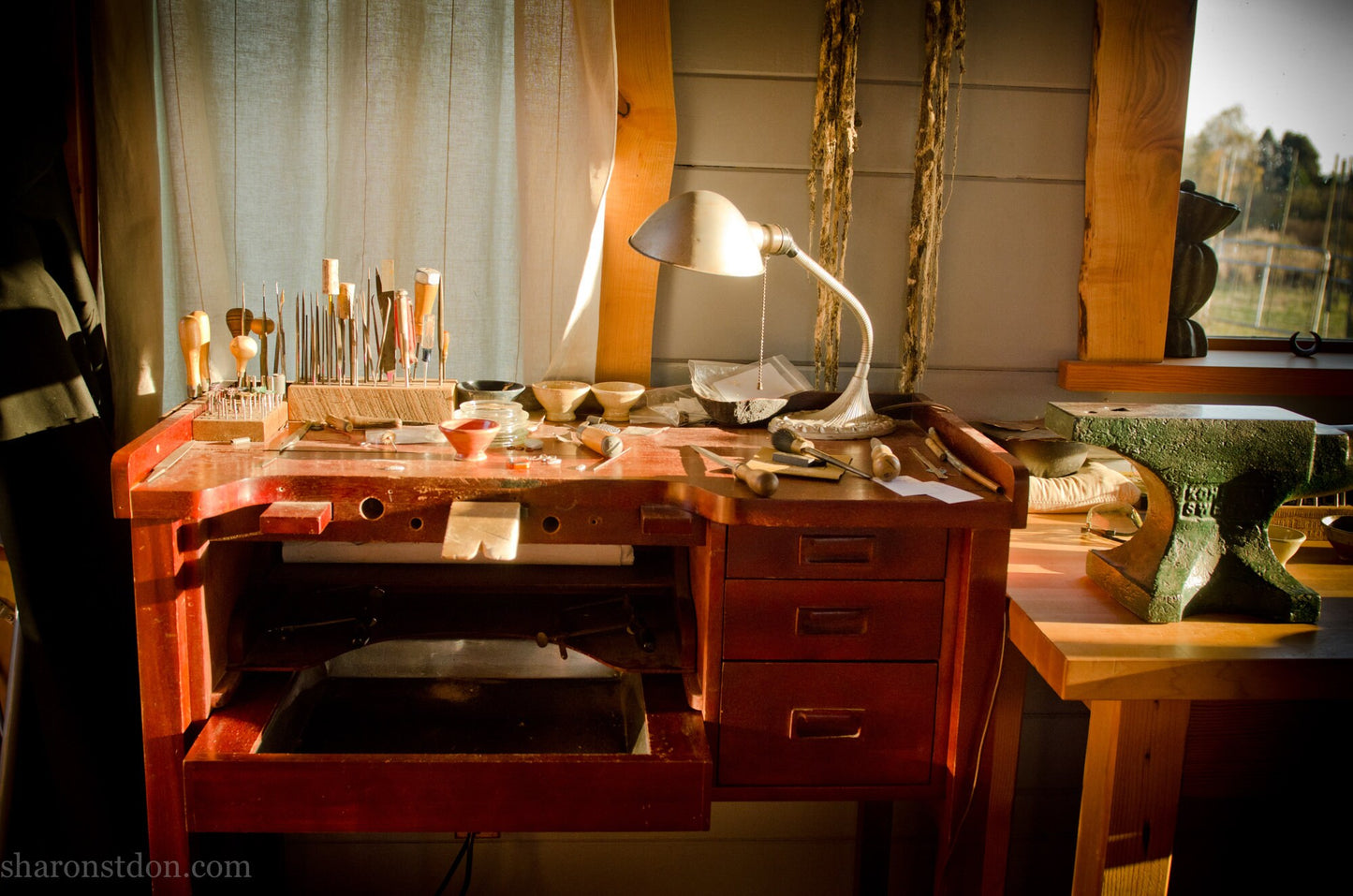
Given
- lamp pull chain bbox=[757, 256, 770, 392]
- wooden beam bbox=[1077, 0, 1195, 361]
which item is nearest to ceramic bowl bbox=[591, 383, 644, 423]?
lamp pull chain bbox=[757, 256, 770, 392]

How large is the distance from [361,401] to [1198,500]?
147cm

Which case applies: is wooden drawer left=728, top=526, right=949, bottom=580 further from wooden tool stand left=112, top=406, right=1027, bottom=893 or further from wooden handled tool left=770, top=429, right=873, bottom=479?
wooden handled tool left=770, top=429, right=873, bottom=479

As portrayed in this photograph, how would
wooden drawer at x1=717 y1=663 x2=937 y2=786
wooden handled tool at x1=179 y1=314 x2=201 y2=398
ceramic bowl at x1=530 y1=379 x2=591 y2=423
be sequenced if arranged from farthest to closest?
ceramic bowl at x1=530 y1=379 x2=591 y2=423 < wooden handled tool at x1=179 y1=314 x2=201 y2=398 < wooden drawer at x1=717 y1=663 x2=937 y2=786

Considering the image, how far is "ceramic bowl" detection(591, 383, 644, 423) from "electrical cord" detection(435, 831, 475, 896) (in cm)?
111

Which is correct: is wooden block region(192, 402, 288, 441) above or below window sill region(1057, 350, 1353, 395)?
below

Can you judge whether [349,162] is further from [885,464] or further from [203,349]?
[885,464]

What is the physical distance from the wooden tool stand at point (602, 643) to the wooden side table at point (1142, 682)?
0.47ft

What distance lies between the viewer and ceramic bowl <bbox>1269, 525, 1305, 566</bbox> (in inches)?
69.4

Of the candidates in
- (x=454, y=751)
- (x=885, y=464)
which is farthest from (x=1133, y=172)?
(x=454, y=751)

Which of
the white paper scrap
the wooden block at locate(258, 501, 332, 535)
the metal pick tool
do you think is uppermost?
the metal pick tool

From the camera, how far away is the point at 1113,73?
2205mm

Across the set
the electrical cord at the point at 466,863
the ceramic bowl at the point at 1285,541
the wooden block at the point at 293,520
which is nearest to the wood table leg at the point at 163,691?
the wooden block at the point at 293,520

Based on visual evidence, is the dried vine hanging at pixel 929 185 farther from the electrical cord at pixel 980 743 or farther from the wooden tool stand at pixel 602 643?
the electrical cord at pixel 980 743

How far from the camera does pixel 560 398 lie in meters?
2.03
